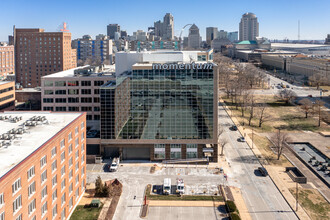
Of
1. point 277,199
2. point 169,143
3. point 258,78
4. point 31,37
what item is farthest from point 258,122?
point 31,37

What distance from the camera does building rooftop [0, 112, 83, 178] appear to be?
33.3 meters

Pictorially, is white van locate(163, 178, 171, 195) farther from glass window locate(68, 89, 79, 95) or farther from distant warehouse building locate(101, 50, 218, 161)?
glass window locate(68, 89, 79, 95)

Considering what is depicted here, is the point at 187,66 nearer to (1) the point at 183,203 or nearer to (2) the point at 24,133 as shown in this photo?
(1) the point at 183,203

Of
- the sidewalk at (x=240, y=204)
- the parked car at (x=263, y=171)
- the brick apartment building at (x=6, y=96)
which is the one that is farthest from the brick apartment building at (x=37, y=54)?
the sidewalk at (x=240, y=204)

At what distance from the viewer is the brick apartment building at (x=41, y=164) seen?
30578mm

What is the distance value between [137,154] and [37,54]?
11155 centimetres

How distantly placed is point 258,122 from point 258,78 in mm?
80332

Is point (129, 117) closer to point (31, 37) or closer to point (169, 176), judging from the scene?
point (169, 176)

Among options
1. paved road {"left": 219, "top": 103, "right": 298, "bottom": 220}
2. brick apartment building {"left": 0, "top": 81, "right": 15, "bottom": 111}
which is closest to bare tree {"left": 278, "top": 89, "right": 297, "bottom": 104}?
paved road {"left": 219, "top": 103, "right": 298, "bottom": 220}

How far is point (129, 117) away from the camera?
2542 inches

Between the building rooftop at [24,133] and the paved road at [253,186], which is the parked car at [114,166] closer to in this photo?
the building rooftop at [24,133]

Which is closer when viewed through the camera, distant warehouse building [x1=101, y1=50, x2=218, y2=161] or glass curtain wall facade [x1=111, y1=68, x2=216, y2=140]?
distant warehouse building [x1=101, y1=50, x2=218, y2=161]

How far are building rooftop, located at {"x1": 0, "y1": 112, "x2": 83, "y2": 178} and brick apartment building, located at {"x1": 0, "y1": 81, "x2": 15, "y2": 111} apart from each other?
37.8m

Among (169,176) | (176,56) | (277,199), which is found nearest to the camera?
(277,199)
